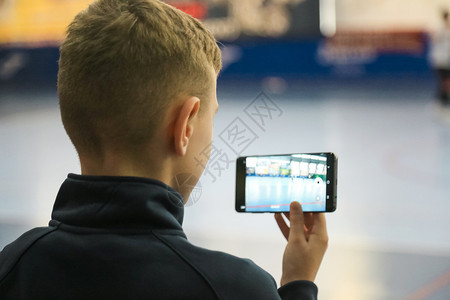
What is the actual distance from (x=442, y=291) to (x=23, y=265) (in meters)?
1.84

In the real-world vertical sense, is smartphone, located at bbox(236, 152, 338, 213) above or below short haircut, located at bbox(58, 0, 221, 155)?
below

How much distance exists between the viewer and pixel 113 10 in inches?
24.4

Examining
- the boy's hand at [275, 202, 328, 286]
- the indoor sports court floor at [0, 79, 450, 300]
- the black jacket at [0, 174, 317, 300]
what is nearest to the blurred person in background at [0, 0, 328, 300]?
the black jacket at [0, 174, 317, 300]

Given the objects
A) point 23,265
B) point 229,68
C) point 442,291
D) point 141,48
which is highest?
point 229,68

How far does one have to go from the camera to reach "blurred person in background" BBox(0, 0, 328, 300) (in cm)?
56

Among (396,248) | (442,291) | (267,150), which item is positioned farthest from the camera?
(267,150)

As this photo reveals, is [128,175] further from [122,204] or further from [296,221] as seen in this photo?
[296,221]

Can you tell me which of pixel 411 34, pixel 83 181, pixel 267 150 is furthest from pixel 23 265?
pixel 411 34

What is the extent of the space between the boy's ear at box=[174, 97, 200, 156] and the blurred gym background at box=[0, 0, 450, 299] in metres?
0.22

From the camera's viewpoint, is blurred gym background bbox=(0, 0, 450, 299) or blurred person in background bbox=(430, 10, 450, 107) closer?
blurred gym background bbox=(0, 0, 450, 299)

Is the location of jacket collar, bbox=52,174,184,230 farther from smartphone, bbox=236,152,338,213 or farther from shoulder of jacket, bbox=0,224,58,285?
smartphone, bbox=236,152,338,213

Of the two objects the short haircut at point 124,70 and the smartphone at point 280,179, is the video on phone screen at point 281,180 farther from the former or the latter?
the short haircut at point 124,70

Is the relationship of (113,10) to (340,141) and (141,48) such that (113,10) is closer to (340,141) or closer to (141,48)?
(141,48)

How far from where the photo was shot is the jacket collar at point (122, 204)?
57 cm
